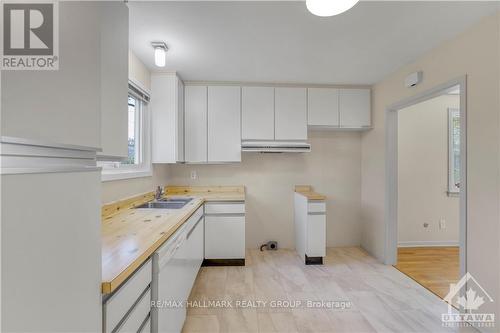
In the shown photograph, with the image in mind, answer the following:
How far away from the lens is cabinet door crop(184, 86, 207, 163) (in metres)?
3.27

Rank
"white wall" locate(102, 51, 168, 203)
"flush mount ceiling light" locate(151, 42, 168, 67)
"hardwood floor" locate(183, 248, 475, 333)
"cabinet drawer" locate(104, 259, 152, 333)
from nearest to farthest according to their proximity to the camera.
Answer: "cabinet drawer" locate(104, 259, 152, 333) < "hardwood floor" locate(183, 248, 475, 333) < "white wall" locate(102, 51, 168, 203) < "flush mount ceiling light" locate(151, 42, 168, 67)

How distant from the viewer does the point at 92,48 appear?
797mm

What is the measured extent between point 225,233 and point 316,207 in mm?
1220

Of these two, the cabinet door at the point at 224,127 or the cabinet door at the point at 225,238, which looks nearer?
the cabinet door at the point at 225,238

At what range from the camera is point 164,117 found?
292 centimetres

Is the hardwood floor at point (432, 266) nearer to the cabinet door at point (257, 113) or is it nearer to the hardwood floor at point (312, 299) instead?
the hardwood floor at point (312, 299)

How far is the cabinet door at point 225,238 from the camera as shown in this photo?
295 centimetres

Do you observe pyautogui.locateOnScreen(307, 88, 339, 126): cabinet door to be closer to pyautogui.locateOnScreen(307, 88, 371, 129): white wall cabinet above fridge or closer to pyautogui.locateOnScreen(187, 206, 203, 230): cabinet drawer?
pyautogui.locateOnScreen(307, 88, 371, 129): white wall cabinet above fridge

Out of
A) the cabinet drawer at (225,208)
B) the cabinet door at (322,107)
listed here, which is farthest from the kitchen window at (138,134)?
the cabinet door at (322,107)

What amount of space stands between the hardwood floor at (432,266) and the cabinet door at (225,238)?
81.7 inches

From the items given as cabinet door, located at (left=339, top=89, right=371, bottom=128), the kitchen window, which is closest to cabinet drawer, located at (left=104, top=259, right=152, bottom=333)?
the kitchen window

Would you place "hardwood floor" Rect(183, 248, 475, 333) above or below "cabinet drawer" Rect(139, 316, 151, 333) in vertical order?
below

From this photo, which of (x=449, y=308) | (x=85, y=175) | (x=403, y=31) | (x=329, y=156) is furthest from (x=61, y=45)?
(x=329, y=156)

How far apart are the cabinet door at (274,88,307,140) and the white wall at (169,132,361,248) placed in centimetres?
40
